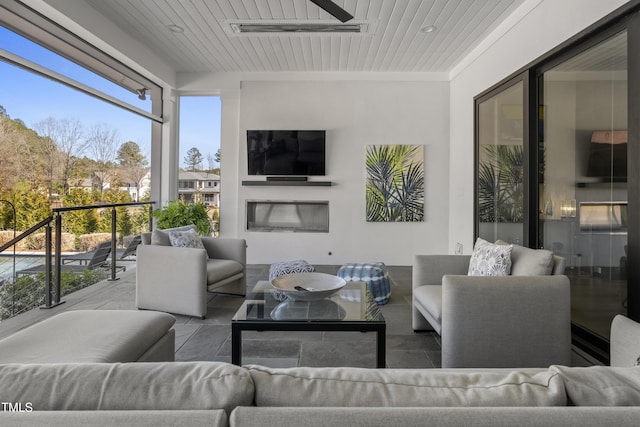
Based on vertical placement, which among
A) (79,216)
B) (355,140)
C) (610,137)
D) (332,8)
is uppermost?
(332,8)

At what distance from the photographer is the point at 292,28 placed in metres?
4.11

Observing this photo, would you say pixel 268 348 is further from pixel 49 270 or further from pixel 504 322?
pixel 49 270

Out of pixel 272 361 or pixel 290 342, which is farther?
pixel 290 342

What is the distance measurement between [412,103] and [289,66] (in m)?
1.96

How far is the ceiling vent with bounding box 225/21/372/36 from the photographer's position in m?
4.02

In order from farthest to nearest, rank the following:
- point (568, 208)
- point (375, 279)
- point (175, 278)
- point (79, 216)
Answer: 1. point (79, 216)
2. point (375, 279)
3. point (175, 278)
4. point (568, 208)

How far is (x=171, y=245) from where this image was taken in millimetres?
3531

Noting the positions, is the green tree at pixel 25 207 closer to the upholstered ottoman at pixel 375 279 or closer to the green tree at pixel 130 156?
the green tree at pixel 130 156

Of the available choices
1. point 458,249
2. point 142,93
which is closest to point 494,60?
point 458,249

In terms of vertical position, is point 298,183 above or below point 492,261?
above

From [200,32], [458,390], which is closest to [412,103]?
[200,32]

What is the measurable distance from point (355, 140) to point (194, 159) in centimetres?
261

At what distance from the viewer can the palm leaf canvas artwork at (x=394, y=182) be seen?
5590mm

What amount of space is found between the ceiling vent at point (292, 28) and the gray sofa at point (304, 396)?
13.2 ft
